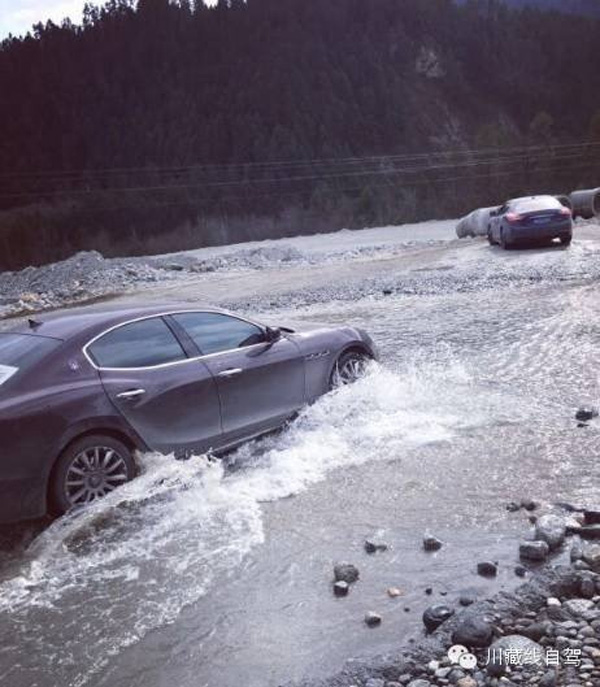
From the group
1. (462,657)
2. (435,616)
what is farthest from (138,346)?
(462,657)

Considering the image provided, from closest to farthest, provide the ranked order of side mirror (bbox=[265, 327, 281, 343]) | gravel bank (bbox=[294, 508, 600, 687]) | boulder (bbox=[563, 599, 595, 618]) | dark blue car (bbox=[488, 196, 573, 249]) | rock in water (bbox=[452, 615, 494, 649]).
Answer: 1. gravel bank (bbox=[294, 508, 600, 687])
2. rock in water (bbox=[452, 615, 494, 649])
3. boulder (bbox=[563, 599, 595, 618])
4. side mirror (bbox=[265, 327, 281, 343])
5. dark blue car (bbox=[488, 196, 573, 249])

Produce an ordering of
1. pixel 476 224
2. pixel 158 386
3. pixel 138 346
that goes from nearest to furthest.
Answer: pixel 158 386 → pixel 138 346 → pixel 476 224

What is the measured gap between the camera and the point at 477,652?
11.7 ft

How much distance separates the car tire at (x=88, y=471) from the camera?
5.27 meters

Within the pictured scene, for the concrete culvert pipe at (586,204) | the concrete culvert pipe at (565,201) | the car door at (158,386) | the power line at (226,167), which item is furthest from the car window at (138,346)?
the power line at (226,167)

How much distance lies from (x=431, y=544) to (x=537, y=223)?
66.9 ft

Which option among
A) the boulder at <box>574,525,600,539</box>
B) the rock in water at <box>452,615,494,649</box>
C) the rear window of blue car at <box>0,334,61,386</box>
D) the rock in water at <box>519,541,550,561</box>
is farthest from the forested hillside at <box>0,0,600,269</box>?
the rock in water at <box>452,615,494,649</box>

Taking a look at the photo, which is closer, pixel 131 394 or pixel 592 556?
pixel 592 556

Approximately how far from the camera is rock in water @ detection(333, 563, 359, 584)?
4.43 metres

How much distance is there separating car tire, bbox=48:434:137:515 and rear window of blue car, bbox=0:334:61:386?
616 millimetres

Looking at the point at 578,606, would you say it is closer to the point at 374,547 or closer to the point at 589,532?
the point at 589,532

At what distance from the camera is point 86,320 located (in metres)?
6.04

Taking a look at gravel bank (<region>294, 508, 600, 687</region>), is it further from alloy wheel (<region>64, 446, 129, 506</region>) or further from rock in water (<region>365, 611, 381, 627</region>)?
alloy wheel (<region>64, 446, 129, 506</region>)

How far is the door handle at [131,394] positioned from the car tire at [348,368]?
221 centimetres
